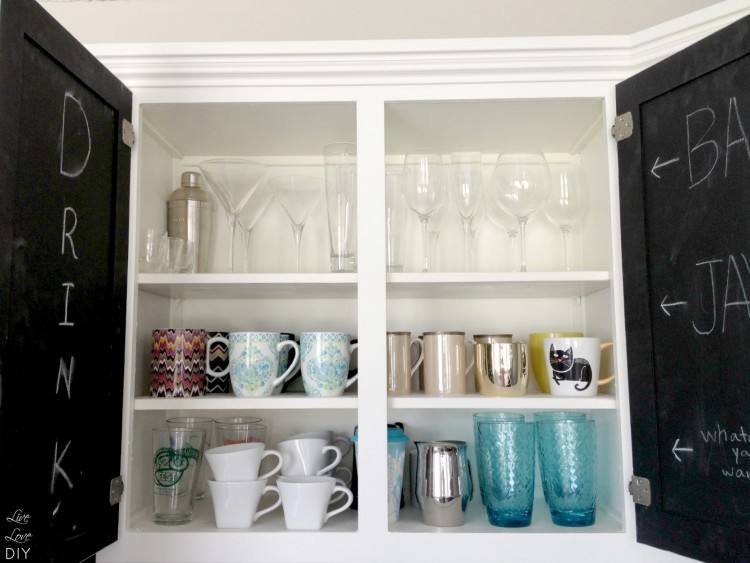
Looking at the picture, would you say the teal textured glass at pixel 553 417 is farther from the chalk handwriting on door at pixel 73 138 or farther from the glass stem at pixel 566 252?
the chalk handwriting on door at pixel 73 138

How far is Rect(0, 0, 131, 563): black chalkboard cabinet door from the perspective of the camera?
0.77m

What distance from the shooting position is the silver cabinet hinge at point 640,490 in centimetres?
100

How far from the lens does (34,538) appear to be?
81cm

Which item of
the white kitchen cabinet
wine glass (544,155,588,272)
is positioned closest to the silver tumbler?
the white kitchen cabinet

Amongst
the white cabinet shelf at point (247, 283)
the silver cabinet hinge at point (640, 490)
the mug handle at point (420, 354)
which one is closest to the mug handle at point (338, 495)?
the mug handle at point (420, 354)

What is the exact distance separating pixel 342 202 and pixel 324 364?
12.5 inches

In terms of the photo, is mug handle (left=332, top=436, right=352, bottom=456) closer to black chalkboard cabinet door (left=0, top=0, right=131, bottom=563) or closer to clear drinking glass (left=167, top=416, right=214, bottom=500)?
clear drinking glass (left=167, top=416, right=214, bottom=500)

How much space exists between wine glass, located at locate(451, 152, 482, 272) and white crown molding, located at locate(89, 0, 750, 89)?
149mm

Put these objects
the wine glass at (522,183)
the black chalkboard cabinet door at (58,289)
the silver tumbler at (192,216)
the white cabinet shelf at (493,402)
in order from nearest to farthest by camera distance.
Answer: the black chalkboard cabinet door at (58,289)
the white cabinet shelf at (493,402)
the wine glass at (522,183)
the silver tumbler at (192,216)

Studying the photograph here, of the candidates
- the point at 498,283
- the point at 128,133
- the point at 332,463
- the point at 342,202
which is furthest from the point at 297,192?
the point at 332,463

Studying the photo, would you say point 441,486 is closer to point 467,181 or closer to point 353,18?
point 467,181

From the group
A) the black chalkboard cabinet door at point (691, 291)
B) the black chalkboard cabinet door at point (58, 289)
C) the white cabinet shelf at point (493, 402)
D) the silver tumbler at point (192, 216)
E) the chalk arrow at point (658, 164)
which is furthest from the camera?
the silver tumbler at point (192, 216)

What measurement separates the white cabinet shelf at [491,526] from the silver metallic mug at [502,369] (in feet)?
0.76

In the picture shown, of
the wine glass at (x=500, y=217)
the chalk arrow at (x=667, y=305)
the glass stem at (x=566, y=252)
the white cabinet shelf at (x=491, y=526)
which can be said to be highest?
the wine glass at (x=500, y=217)
